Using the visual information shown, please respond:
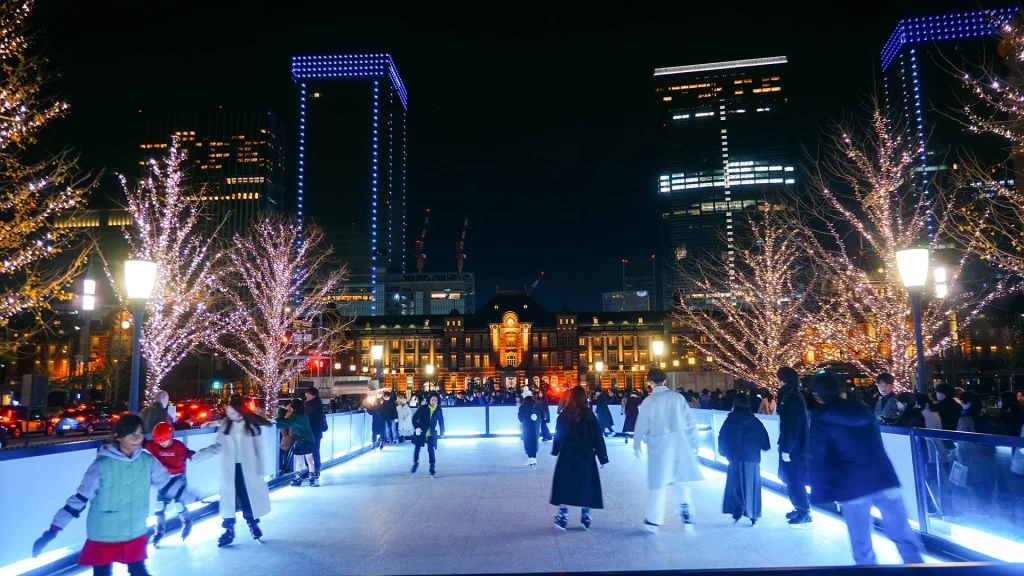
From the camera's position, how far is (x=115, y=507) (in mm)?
4535

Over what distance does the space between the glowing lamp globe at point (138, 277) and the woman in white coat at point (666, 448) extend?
6.62 meters

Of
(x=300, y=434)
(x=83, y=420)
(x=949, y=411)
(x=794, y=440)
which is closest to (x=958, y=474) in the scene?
(x=794, y=440)

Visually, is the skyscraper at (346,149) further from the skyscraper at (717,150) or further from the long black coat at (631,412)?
the long black coat at (631,412)

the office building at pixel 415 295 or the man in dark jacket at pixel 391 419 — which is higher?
the office building at pixel 415 295

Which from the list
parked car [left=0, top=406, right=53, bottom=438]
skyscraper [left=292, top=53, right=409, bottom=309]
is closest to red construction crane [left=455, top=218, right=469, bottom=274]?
skyscraper [left=292, top=53, right=409, bottom=309]

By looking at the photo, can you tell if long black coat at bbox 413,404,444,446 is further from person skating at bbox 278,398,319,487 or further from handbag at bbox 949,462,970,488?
handbag at bbox 949,462,970,488

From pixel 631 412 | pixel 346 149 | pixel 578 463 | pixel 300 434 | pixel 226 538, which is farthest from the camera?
pixel 346 149

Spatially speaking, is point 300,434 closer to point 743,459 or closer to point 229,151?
point 743,459

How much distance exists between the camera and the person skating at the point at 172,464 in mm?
6977

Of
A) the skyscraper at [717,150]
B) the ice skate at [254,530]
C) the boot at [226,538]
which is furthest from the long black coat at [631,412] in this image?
the skyscraper at [717,150]

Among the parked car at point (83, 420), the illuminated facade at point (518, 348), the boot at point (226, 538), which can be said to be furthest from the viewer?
the illuminated facade at point (518, 348)

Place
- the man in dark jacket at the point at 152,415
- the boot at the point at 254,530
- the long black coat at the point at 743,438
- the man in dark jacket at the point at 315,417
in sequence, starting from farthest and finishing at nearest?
the man in dark jacket at the point at 315,417
the man in dark jacket at the point at 152,415
the long black coat at the point at 743,438
the boot at the point at 254,530

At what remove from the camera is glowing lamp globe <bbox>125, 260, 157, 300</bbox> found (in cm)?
912

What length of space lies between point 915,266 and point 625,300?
468 ft
